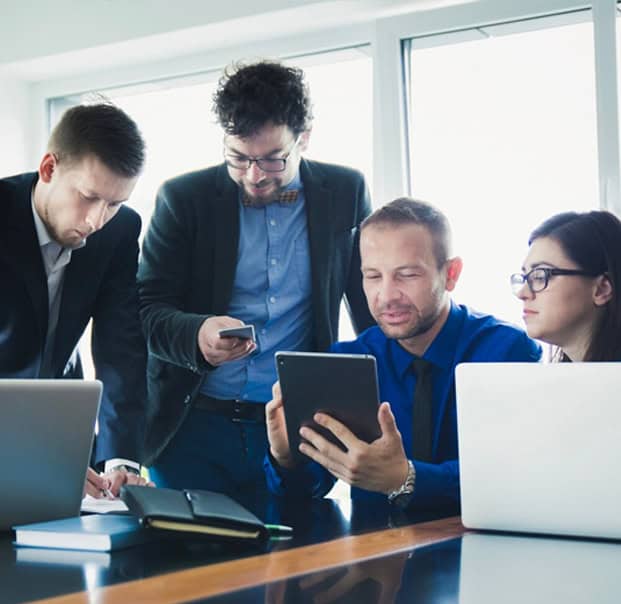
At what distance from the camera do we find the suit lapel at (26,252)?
2480mm

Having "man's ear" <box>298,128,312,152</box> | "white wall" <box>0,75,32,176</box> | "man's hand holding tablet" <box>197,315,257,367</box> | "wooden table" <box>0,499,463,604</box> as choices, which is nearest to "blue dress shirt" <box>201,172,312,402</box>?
"man's ear" <box>298,128,312,152</box>

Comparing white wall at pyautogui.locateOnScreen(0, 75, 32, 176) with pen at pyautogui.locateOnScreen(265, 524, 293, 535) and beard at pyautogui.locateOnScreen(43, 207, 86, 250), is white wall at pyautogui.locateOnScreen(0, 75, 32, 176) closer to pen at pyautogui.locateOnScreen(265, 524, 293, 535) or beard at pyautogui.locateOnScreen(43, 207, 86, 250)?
beard at pyautogui.locateOnScreen(43, 207, 86, 250)

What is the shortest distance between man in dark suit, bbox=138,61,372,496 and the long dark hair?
64cm

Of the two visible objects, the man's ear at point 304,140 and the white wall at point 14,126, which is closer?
the man's ear at point 304,140

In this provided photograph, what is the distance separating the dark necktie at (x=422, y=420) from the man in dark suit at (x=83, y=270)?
66 cm

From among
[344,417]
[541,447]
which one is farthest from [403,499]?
[541,447]

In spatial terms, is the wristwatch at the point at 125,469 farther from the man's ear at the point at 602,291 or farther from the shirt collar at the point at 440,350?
the man's ear at the point at 602,291

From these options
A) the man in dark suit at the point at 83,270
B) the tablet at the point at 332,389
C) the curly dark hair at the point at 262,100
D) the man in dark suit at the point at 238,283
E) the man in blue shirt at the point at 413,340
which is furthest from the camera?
the man in dark suit at the point at 238,283

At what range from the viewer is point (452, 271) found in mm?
2566

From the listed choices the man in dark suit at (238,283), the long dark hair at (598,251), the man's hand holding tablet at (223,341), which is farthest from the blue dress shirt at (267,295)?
the long dark hair at (598,251)

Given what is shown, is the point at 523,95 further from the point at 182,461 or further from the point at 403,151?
the point at 182,461

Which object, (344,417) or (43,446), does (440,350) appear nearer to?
(344,417)

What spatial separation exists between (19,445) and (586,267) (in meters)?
1.40

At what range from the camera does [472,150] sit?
11.4ft
